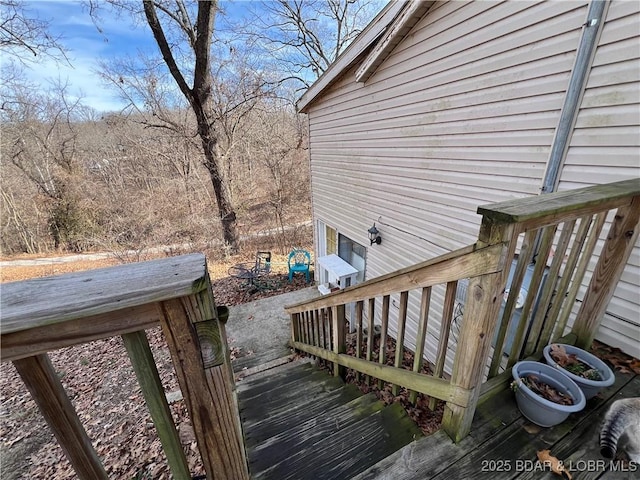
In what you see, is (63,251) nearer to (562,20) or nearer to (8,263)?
(8,263)

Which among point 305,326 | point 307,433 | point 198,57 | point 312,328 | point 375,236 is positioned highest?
point 198,57

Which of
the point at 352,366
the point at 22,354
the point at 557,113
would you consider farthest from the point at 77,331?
the point at 557,113

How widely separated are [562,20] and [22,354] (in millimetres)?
3637

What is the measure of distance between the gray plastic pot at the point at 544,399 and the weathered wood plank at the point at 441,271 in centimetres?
82

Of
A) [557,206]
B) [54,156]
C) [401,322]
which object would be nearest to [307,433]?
[401,322]

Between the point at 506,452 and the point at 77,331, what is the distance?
196cm

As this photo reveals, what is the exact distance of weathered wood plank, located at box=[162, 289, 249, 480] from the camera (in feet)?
2.23

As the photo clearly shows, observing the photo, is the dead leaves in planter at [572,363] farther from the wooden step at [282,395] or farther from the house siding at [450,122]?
the wooden step at [282,395]

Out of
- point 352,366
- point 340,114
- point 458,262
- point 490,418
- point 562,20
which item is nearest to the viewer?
point 458,262

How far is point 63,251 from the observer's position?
13.9m

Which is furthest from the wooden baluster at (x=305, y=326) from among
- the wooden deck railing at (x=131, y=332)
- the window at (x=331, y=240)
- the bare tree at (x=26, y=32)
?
the bare tree at (x=26, y=32)

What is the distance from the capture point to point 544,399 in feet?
4.80

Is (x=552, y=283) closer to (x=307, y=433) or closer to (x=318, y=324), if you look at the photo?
(x=307, y=433)

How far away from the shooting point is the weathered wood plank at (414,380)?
→ 1.45 metres
